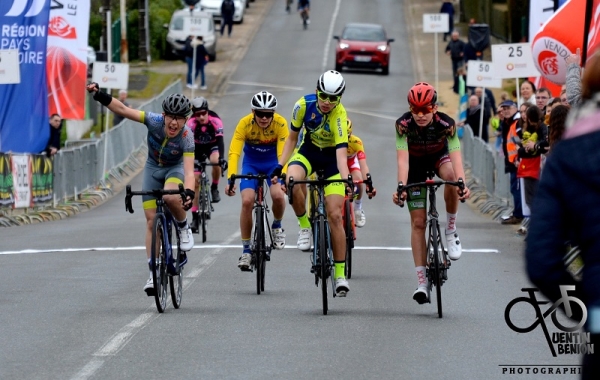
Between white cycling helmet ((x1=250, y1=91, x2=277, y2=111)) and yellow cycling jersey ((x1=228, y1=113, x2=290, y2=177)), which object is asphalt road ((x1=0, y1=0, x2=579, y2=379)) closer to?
yellow cycling jersey ((x1=228, y1=113, x2=290, y2=177))

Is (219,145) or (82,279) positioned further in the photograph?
(219,145)

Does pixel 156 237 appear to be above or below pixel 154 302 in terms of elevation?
above

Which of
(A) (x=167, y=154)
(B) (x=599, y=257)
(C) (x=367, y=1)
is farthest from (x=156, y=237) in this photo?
(C) (x=367, y=1)

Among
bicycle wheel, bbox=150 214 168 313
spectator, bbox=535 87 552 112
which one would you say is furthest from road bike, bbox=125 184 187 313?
spectator, bbox=535 87 552 112

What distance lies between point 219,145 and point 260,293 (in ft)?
20.1

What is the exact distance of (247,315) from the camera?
10.8 metres

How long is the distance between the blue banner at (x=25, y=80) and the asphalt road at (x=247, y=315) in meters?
2.99

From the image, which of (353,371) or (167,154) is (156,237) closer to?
(167,154)

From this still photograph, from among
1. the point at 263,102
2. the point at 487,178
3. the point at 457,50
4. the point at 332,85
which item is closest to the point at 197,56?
the point at 457,50

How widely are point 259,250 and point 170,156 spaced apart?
1.39 m

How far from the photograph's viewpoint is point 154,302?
11.6m

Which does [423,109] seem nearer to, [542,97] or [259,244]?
[259,244]

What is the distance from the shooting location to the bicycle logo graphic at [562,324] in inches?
174

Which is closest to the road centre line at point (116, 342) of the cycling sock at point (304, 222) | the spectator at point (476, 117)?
the cycling sock at point (304, 222)
